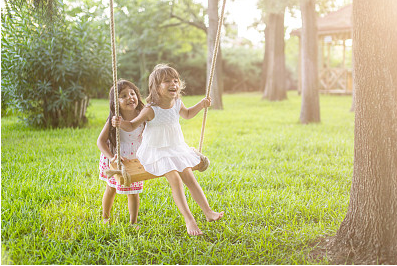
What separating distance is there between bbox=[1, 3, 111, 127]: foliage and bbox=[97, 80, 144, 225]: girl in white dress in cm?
502

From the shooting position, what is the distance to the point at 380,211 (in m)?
2.64

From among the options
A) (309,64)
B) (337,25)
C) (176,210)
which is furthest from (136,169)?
(337,25)

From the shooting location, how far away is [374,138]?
2.60 metres

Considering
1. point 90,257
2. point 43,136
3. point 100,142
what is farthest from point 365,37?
point 43,136

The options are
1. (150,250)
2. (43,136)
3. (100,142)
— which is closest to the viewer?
(150,250)

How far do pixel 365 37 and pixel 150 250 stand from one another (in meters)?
1.99

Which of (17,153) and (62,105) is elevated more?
(62,105)

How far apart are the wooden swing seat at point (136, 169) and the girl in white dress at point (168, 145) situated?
4 centimetres

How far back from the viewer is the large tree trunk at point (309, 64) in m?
9.58

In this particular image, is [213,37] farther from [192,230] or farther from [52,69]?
[192,230]

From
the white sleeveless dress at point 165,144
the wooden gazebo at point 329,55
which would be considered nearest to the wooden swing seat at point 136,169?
the white sleeveless dress at point 165,144

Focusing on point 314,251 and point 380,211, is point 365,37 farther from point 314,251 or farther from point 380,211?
point 314,251

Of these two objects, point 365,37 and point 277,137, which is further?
point 277,137

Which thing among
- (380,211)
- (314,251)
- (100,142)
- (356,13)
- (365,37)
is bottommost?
(314,251)
